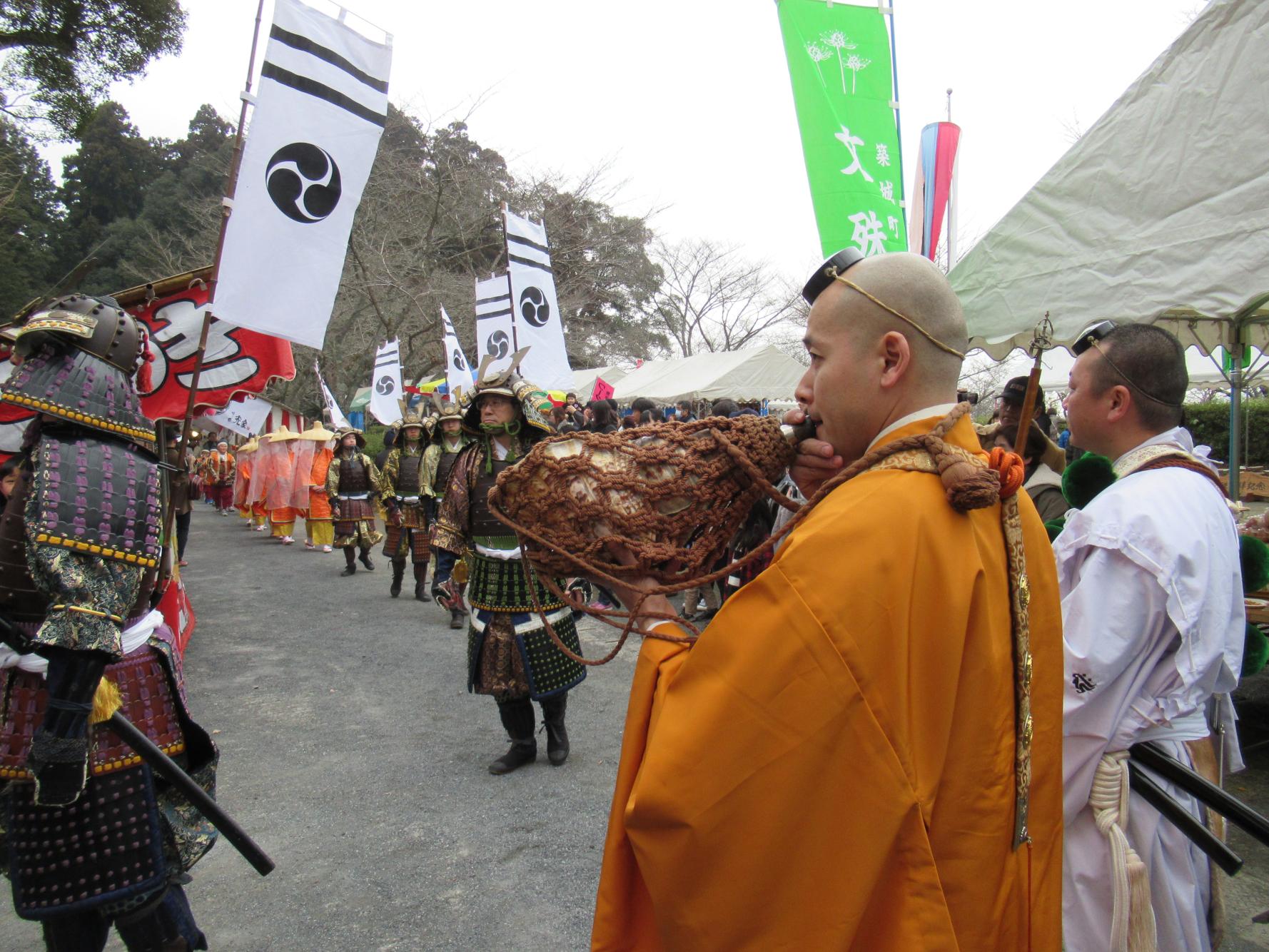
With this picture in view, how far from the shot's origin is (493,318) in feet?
26.5

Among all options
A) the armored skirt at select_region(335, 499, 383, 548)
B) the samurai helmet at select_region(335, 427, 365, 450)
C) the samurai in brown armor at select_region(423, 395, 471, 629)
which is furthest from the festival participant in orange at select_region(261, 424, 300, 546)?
the samurai in brown armor at select_region(423, 395, 471, 629)

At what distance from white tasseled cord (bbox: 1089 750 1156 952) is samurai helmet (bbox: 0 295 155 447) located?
8.88ft

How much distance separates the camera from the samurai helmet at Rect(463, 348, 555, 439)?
4.59 meters

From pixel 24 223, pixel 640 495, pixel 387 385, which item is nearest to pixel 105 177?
pixel 24 223

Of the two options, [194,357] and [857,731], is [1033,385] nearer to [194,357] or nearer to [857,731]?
[857,731]

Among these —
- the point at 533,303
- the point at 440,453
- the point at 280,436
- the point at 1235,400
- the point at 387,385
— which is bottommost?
the point at 280,436

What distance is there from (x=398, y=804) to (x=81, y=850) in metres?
2.07

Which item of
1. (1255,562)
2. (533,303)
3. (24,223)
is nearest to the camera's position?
(1255,562)

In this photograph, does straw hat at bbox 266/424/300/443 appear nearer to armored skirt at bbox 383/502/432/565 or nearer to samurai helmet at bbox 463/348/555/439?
armored skirt at bbox 383/502/432/565

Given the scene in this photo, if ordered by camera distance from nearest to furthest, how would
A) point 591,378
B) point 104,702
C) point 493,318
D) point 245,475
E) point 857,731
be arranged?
point 857,731, point 104,702, point 493,318, point 245,475, point 591,378

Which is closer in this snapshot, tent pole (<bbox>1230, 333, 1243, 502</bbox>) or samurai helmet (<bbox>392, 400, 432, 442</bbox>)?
tent pole (<bbox>1230, 333, 1243, 502</bbox>)

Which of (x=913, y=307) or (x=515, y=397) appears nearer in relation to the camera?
(x=913, y=307)

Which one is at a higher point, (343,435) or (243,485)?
(343,435)

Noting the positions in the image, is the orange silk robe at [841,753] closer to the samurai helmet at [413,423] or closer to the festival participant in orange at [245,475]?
the samurai helmet at [413,423]
